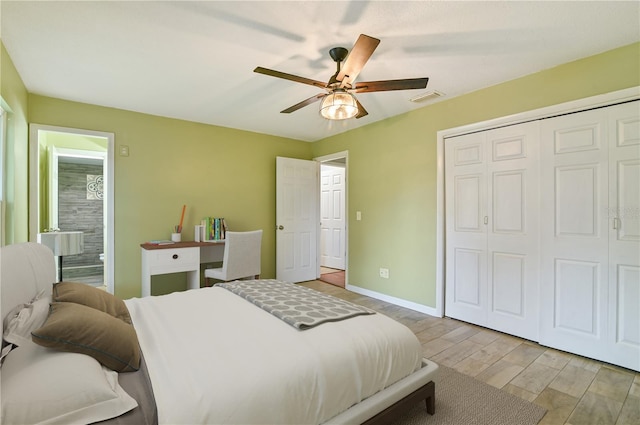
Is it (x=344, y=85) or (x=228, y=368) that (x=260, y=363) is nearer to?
(x=228, y=368)

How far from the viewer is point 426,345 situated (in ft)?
8.57

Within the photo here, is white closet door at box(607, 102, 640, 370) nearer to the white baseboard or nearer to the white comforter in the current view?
the white baseboard

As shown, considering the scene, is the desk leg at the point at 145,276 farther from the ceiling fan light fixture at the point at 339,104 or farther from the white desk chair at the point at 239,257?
the ceiling fan light fixture at the point at 339,104

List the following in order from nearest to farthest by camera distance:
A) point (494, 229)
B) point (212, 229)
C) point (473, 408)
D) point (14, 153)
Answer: point (473, 408) < point (14, 153) < point (494, 229) < point (212, 229)

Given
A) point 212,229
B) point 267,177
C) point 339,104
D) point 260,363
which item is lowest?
point 260,363

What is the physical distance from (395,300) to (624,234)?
226cm

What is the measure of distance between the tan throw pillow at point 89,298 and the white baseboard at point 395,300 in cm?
294

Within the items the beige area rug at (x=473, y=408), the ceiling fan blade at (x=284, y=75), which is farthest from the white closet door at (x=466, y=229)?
the ceiling fan blade at (x=284, y=75)

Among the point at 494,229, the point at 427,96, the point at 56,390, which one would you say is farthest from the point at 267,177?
the point at 56,390

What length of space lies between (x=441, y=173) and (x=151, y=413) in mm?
3181

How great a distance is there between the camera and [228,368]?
113 centimetres

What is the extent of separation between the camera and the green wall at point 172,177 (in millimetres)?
3447

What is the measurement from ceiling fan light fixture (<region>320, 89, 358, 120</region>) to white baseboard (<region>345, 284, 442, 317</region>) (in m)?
2.44

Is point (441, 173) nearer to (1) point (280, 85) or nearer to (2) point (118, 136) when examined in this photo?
(1) point (280, 85)
